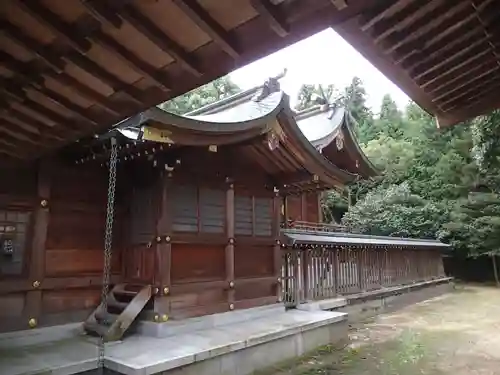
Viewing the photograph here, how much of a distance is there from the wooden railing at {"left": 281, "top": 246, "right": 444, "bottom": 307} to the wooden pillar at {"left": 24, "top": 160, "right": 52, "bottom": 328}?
459 centimetres

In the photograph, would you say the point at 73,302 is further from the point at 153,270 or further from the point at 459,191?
the point at 459,191

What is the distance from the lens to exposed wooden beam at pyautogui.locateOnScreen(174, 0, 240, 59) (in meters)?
1.76

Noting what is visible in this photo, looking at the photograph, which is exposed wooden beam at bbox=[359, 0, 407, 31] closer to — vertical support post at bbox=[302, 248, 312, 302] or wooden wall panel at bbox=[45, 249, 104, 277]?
wooden wall panel at bbox=[45, 249, 104, 277]

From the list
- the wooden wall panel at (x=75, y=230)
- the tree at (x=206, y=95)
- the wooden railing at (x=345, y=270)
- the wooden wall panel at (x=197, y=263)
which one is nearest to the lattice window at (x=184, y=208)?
the wooden wall panel at (x=197, y=263)

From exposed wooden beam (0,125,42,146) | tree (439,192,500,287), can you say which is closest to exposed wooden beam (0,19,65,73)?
exposed wooden beam (0,125,42,146)

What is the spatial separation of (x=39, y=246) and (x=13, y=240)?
305mm

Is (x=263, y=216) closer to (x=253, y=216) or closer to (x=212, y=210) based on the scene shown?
(x=253, y=216)

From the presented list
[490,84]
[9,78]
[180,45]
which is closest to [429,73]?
[490,84]

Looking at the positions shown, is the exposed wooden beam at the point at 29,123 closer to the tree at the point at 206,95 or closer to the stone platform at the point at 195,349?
the stone platform at the point at 195,349

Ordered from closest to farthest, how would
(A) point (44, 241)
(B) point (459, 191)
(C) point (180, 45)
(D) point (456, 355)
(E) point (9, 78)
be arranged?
(C) point (180, 45) < (E) point (9, 78) < (A) point (44, 241) < (D) point (456, 355) < (B) point (459, 191)

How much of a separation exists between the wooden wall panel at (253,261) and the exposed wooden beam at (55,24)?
207 inches

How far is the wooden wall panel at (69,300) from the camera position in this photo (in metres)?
5.33

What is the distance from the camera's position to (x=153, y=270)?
579cm

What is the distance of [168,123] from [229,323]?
11.2 ft
